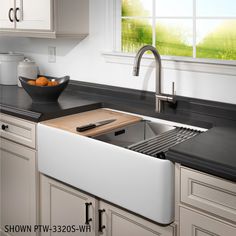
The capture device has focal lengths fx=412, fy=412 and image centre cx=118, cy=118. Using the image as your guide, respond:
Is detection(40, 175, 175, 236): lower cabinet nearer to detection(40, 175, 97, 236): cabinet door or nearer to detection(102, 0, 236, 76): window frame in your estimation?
detection(40, 175, 97, 236): cabinet door

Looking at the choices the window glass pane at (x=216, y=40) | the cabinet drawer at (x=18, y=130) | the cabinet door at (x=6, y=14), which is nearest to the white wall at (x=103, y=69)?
the cabinet door at (x=6, y=14)

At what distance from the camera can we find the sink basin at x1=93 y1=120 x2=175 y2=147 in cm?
208

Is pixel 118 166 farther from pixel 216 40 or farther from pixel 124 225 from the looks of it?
pixel 216 40

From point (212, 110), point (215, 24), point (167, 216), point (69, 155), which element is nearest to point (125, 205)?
point (167, 216)

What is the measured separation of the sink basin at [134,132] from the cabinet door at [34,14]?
80 centimetres

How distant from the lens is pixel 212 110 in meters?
2.05

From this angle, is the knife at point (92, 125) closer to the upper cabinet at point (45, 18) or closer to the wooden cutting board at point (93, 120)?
the wooden cutting board at point (93, 120)

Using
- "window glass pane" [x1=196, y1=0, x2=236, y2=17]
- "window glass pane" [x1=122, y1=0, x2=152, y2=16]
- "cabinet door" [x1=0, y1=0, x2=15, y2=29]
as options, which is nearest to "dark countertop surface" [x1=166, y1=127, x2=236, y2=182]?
"cabinet door" [x1=0, y1=0, x2=15, y2=29]

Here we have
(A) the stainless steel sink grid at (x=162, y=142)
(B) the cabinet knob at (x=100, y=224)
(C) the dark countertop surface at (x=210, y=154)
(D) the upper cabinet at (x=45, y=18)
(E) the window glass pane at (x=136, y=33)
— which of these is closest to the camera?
(C) the dark countertop surface at (x=210, y=154)

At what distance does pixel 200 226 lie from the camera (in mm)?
1517

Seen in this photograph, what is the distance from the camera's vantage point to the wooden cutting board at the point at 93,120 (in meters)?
2.01

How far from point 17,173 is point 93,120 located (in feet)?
1.81

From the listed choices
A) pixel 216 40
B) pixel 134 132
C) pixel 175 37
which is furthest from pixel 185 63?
pixel 216 40

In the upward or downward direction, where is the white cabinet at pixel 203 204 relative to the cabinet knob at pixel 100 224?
upward
